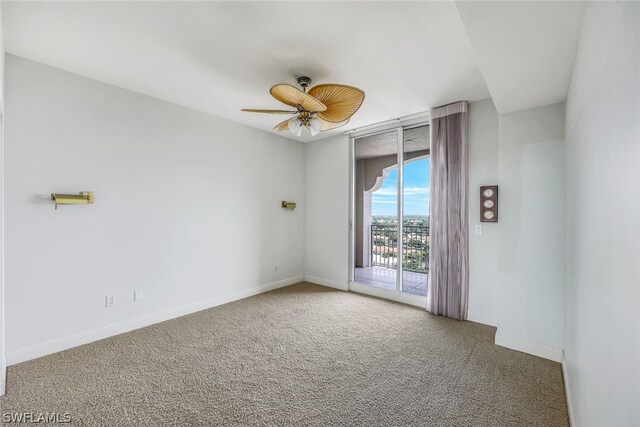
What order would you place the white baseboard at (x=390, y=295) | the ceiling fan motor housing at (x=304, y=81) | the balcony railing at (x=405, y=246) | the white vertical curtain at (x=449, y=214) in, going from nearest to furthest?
the ceiling fan motor housing at (x=304, y=81), the white vertical curtain at (x=449, y=214), the white baseboard at (x=390, y=295), the balcony railing at (x=405, y=246)

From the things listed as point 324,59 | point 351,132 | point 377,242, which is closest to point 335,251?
point 377,242

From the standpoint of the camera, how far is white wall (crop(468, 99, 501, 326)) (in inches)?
134

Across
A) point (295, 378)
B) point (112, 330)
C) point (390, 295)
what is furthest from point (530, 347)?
point (112, 330)

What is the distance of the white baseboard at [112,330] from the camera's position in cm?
257

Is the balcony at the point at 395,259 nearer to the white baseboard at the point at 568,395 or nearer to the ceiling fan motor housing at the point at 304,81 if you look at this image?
the white baseboard at the point at 568,395

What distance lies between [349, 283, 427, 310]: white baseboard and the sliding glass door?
0.06 m

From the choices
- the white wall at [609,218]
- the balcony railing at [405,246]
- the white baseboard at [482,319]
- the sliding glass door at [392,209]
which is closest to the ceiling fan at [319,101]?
the white wall at [609,218]

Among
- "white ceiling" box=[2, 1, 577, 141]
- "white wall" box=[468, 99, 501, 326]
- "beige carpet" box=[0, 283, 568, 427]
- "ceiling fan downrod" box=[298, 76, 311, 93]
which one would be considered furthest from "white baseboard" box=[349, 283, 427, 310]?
"ceiling fan downrod" box=[298, 76, 311, 93]

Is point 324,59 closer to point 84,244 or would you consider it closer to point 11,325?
point 84,244

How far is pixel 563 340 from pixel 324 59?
128 inches

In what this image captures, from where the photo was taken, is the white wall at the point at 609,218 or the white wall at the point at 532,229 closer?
the white wall at the point at 609,218

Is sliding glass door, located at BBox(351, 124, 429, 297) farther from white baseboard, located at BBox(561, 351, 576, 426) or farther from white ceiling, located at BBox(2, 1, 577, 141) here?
Answer: white baseboard, located at BBox(561, 351, 576, 426)

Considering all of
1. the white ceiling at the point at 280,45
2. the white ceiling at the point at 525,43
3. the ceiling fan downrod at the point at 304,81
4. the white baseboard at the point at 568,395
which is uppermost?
the white ceiling at the point at 280,45

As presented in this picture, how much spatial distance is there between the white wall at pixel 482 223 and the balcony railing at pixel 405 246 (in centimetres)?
86
